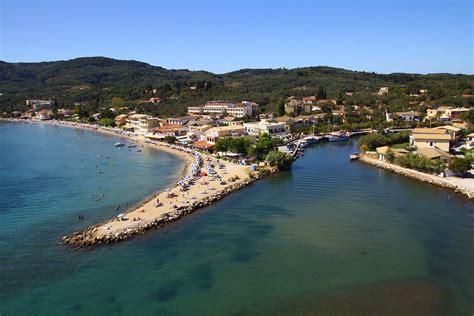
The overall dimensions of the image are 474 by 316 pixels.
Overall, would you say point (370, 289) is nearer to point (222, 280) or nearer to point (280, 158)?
point (222, 280)

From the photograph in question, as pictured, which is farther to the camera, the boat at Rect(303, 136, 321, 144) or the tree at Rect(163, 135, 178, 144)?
the tree at Rect(163, 135, 178, 144)

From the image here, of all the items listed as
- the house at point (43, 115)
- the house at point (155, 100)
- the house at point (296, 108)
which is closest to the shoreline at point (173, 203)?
the house at point (296, 108)

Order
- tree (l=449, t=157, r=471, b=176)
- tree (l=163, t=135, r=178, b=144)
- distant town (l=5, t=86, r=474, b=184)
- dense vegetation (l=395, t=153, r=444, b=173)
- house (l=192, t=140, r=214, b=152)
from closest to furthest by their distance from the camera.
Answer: tree (l=449, t=157, r=471, b=176)
dense vegetation (l=395, t=153, r=444, b=173)
distant town (l=5, t=86, r=474, b=184)
house (l=192, t=140, r=214, b=152)
tree (l=163, t=135, r=178, b=144)

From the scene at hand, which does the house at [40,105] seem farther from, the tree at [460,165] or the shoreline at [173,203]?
the tree at [460,165]

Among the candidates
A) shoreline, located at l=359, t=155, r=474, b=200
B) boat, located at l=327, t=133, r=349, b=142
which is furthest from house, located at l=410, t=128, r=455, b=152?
boat, located at l=327, t=133, r=349, b=142

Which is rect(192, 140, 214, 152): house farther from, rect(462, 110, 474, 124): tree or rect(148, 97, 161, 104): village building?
rect(148, 97, 161, 104): village building

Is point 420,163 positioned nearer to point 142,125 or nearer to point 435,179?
point 435,179

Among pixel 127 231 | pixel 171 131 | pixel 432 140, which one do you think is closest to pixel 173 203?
pixel 127 231
